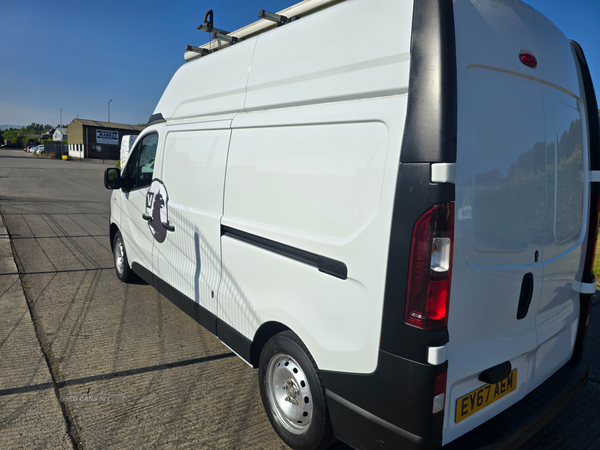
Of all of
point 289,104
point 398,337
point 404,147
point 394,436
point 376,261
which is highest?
point 289,104

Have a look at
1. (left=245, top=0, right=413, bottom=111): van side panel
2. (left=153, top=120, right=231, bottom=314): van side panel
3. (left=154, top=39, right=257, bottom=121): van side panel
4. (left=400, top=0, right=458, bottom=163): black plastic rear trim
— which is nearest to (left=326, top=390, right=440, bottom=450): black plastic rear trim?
(left=400, top=0, right=458, bottom=163): black plastic rear trim

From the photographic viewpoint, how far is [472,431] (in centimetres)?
215

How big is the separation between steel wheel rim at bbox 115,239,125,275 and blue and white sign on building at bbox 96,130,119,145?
66161 millimetres

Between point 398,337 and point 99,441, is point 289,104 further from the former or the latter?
point 99,441

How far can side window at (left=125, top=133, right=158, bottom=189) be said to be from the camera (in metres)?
4.50

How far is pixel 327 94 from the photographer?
2.36m

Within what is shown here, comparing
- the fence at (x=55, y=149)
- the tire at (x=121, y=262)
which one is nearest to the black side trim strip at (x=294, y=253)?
the tire at (x=121, y=262)

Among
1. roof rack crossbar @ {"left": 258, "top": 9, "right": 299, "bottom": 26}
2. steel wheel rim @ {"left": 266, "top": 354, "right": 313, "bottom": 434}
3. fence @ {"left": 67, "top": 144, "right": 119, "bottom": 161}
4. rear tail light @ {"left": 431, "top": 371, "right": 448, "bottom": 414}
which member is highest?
fence @ {"left": 67, "top": 144, "right": 119, "bottom": 161}

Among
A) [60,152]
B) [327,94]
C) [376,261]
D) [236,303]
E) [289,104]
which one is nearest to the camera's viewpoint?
[376,261]

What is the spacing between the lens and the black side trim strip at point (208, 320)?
9.96 feet

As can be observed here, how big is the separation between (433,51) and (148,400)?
2.94 metres

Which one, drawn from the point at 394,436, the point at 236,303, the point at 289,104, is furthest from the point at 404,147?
the point at 236,303

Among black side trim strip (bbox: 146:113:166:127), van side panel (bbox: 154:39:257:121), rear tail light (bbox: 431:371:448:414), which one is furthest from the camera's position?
black side trim strip (bbox: 146:113:166:127)

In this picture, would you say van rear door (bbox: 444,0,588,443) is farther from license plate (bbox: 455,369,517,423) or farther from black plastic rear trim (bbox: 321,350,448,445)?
black plastic rear trim (bbox: 321,350,448,445)
